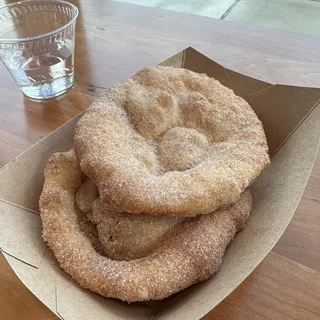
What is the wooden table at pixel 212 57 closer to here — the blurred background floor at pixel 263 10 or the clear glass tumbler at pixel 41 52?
the clear glass tumbler at pixel 41 52

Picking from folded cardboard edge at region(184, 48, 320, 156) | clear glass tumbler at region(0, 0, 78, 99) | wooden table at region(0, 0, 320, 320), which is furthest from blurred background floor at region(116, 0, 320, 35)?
folded cardboard edge at region(184, 48, 320, 156)

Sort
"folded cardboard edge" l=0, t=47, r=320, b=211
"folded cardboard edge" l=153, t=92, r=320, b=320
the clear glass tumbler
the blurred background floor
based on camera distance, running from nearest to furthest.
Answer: "folded cardboard edge" l=153, t=92, r=320, b=320 < "folded cardboard edge" l=0, t=47, r=320, b=211 < the clear glass tumbler < the blurred background floor

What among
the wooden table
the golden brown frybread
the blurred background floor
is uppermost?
the golden brown frybread

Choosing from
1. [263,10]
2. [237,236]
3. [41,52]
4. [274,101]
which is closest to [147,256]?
[237,236]

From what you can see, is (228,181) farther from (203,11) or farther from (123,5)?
(203,11)

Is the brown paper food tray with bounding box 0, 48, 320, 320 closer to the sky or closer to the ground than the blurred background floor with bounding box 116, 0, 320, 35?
closer to the sky

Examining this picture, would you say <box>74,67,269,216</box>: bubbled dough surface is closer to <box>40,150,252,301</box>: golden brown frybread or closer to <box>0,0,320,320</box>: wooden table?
<box>40,150,252,301</box>: golden brown frybread
